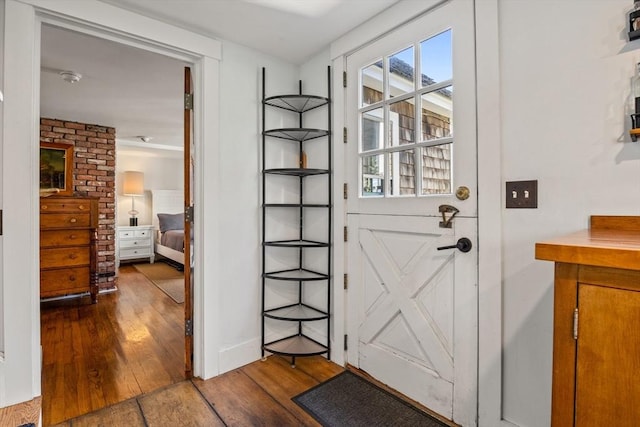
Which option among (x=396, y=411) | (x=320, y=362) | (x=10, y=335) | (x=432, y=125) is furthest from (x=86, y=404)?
(x=432, y=125)

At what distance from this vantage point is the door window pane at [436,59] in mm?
1632

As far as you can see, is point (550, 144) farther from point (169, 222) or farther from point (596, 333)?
point (169, 222)

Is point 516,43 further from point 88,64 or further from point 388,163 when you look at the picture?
point 88,64

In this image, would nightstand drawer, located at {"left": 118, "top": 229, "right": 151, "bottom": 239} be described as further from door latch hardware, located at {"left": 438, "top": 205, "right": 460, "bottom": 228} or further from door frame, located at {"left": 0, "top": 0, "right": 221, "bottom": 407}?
door latch hardware, located at {"left": 438, "top": 205, "right": 460, "bottom": 228}

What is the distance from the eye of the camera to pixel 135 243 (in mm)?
6102

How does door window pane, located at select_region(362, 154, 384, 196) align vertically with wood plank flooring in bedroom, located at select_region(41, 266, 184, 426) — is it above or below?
above

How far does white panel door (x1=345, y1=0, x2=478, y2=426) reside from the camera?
1558 mm

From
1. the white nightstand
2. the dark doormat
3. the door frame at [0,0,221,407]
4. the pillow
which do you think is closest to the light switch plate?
the dark doormat

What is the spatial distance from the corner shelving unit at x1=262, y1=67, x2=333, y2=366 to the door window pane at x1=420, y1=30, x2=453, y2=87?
2.36ft

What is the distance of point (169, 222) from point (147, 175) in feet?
4.06

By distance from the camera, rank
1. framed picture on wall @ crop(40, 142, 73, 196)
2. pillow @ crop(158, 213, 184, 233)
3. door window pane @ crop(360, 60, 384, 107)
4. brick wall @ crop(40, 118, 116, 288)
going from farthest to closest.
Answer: pillow @ crop(158, 213, 184, 233), brick wall @ crop(40, 118, 116, 288), framed picture on wall @ crop(40, 142, 73, 196), door window pane @ crop(360, 60, 384, 107)

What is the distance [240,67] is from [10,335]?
2.01 m

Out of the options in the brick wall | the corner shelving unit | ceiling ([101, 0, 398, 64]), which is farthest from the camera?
the brick wall

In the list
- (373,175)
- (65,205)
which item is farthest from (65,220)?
(373,175)
